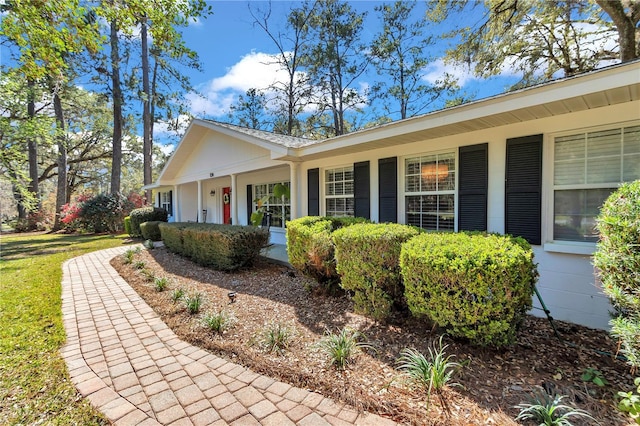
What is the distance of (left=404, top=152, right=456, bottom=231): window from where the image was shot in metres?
5.22

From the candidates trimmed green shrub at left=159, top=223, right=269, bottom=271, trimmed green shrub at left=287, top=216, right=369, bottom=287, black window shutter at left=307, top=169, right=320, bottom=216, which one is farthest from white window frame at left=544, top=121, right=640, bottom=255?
trimmed green shrub at left=159, top=223, right=269, bottom=271

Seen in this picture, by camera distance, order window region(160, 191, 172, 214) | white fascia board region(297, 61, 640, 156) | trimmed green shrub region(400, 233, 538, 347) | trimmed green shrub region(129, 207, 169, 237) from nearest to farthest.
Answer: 1. trimmed green shrub region(400, 233, 538, 347)
2. white fascia board region(297, 61, 640, 156)
3. trimmed green shrub region(129, 207, 169, 237)
4. window region(160, 191, 172, 214)

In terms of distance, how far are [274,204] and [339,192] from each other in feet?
13.1

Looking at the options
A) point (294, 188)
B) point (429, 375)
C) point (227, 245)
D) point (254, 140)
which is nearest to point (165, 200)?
point (254, 140)

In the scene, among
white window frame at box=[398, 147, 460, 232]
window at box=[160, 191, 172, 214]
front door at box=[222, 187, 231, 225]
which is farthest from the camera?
window at box=[160, 191, 172, 214]

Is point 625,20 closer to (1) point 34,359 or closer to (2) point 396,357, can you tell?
(2) point 396,357

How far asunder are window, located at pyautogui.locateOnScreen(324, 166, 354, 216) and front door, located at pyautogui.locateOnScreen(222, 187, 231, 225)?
7553mm

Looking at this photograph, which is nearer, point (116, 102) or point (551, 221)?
point (551, 221)

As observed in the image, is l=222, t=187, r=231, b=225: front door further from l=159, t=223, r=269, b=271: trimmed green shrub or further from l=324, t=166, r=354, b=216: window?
l=324, t=166, r=354, b=216: window

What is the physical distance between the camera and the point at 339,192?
7203 millimetres

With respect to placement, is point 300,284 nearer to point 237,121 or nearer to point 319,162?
point 319,162

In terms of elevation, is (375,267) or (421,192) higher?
(421,192)

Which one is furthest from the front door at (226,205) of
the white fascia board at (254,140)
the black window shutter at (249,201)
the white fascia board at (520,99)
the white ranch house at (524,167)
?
the white fascia board at (520,99)

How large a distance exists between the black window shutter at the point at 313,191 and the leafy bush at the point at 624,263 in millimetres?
5538
